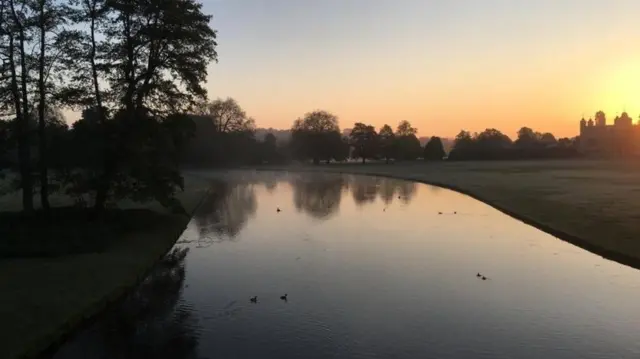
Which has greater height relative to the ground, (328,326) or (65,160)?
(65,160)

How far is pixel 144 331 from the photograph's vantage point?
14.7 meters

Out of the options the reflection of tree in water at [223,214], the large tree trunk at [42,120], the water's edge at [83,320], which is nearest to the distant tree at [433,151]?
the reflection of tree in water at [223,214]

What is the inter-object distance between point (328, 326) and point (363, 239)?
49.9 feet

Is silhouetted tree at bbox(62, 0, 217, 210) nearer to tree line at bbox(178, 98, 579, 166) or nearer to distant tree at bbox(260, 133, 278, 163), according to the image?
tree line at bbox(178, 98, 579, 166)

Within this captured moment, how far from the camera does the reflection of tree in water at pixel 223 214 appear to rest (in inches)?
1268

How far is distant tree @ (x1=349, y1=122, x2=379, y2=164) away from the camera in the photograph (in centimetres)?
15612

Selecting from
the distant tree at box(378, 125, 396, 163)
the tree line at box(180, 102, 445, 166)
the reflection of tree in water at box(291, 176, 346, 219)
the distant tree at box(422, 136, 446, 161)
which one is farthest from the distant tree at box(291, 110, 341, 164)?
the reflection of tree in water at box(291, 176, 346, 219)

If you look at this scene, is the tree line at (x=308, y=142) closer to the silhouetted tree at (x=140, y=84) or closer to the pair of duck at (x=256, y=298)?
the silhouetted tree at (x=140, y=84)

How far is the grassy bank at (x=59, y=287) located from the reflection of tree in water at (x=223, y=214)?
5.92 m

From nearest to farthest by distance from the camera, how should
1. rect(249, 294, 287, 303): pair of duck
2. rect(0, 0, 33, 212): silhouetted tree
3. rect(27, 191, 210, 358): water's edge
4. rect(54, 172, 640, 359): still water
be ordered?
1. rect(27, 191, 210, 358): water's edge
2. rect(54, 172, 640, 359): still water
3. rect(249, 294, 287, 303): pair of duck
4. rect(0, 0, 33, 212): silhouetted tree

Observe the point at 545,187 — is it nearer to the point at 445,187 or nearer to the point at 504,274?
the point at 445,187

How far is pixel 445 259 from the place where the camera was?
80.7ft

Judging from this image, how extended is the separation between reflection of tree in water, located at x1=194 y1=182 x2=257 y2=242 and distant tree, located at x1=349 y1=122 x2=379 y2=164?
3775 inches

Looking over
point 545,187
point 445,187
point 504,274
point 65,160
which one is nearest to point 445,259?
point 504,274
